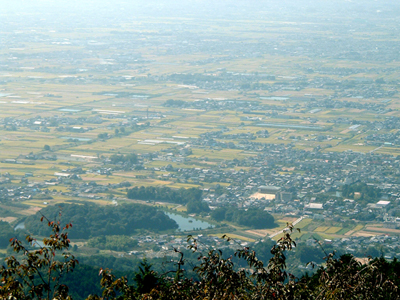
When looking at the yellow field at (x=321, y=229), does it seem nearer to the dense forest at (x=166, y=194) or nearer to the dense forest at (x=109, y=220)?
the dense forest at (x=109, y=220)

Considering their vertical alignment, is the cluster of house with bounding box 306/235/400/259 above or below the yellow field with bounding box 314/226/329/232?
above

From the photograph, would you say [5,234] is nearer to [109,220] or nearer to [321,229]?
[109,220]

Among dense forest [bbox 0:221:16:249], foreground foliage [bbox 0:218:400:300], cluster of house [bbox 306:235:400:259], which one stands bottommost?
cluster of house [bbox 306:235:400:259]

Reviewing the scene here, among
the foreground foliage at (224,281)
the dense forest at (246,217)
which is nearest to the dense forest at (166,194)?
the dense forest at (246,217)

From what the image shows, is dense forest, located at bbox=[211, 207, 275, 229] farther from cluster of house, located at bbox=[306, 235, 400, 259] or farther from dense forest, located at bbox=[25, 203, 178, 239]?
cluster of house, located at bbox=[306, 235, 400, 259]

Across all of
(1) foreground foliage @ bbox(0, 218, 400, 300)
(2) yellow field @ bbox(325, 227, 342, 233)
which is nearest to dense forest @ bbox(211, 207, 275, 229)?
(2) yellow field @ bbox(325, 227, 342, 233)

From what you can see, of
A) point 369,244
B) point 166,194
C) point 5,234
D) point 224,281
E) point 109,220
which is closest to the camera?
point 224,281

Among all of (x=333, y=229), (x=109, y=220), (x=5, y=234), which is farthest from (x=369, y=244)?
(x=5, y=234)
